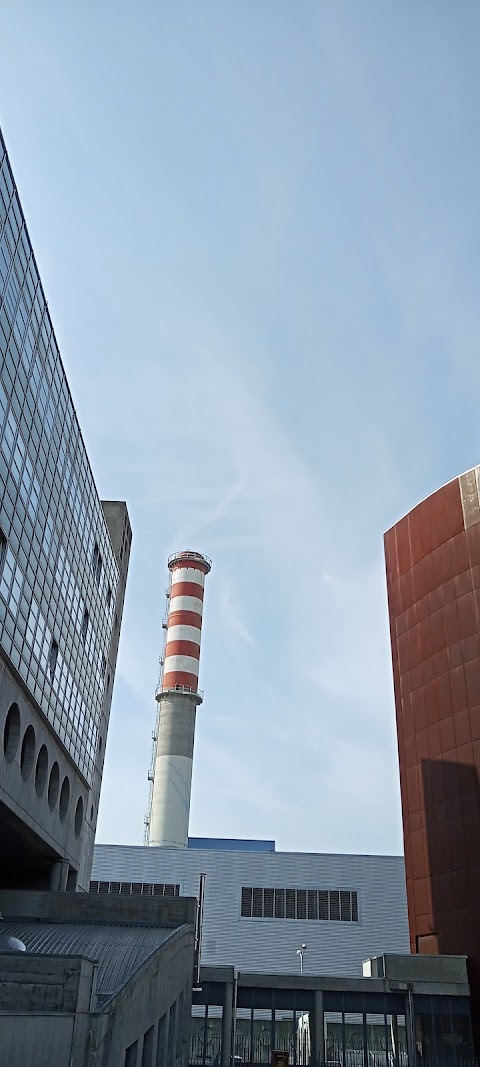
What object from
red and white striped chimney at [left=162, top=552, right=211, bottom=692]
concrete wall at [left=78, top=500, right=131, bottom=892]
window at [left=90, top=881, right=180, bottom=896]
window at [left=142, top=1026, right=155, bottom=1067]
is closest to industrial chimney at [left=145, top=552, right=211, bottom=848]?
red and white striped chimney at [left=162, top=552, right=211, bottom=692]

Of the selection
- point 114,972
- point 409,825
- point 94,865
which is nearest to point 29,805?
point 114,972

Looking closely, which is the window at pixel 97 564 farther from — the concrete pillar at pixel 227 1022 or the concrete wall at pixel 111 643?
the concrete pillar at pixel 227 1022

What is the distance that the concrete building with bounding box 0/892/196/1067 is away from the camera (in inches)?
719

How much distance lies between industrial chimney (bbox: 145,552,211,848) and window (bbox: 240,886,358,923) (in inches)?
645

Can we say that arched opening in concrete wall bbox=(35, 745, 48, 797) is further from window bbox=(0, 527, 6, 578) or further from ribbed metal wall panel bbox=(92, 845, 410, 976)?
ribbed metal wall panel bbox=(92, 845, 410, 976)

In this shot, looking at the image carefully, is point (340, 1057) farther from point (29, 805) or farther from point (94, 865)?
point (94, 865)

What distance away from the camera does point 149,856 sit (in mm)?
66875

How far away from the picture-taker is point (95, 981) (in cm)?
2073

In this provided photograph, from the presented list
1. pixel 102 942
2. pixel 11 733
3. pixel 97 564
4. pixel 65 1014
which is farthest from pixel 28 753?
pixel 65 1014

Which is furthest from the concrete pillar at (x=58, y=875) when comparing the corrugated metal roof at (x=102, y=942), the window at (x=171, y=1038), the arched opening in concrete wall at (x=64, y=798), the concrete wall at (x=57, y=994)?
the concrete wall at (x=57, y=994)

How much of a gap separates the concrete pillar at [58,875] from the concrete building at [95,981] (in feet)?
17.0

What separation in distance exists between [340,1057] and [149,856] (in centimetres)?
2977

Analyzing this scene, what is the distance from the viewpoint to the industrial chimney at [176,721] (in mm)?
80500

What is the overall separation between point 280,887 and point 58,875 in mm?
21474
